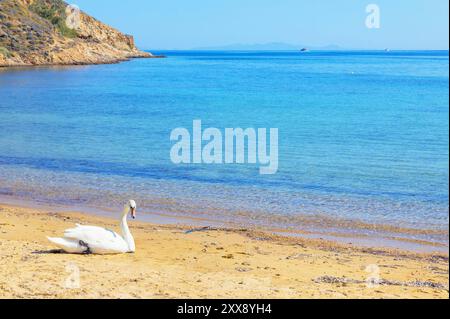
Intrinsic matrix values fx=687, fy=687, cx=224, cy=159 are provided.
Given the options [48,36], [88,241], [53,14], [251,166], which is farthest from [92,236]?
[53,14]

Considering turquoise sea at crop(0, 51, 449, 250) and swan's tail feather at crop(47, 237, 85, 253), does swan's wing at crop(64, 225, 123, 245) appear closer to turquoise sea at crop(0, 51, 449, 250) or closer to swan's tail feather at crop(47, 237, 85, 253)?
swan's tail feather at crop(47, 237, 85, 253)

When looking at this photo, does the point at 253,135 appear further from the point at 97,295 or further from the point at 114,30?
the point at 114,30

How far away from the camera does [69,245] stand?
9.98 m

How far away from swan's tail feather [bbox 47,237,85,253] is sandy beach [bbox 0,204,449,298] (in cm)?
17

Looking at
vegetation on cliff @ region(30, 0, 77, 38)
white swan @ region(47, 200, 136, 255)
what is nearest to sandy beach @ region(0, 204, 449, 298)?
white swan @ region(47, 200, 136, 255)

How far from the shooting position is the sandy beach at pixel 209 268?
790cm

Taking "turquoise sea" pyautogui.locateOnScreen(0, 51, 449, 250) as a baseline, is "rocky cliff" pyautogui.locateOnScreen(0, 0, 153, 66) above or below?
above

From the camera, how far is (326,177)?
703 inches

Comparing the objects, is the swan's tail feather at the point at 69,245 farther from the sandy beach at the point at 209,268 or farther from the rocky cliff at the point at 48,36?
the rocky cliff at the point at 48,36

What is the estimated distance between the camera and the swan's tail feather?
32.7ft

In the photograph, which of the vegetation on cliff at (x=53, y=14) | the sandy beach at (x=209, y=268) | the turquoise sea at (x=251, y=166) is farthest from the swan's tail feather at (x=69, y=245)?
the vegetation on cliff at (x=53, y=14)

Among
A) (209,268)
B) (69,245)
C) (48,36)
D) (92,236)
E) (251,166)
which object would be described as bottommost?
(209,268)

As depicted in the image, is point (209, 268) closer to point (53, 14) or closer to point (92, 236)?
point (92, 236)

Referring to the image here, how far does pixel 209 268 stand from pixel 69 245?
207cm
